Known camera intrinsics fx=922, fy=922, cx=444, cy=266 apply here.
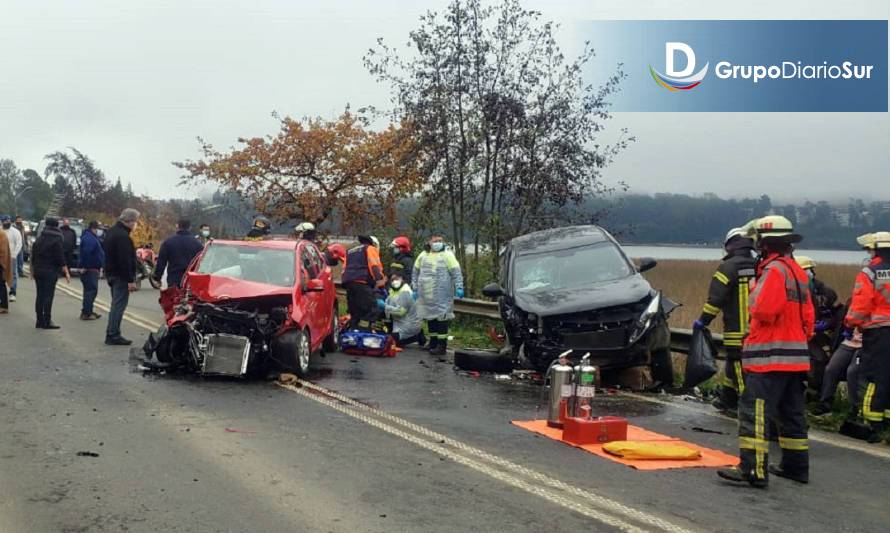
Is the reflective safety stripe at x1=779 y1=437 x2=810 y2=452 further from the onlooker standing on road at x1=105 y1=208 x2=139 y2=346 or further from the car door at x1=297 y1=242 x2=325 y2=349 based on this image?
the onlooker standing on road at x1=105 y1=208 x2=139 y2=346

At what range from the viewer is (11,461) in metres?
6.27

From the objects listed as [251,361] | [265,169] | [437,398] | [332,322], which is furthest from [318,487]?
[265,169]

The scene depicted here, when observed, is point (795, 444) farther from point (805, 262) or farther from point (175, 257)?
point (175, 257)

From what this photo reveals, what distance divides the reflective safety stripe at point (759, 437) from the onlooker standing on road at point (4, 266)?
46.4ft

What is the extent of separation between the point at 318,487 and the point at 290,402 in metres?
3.19

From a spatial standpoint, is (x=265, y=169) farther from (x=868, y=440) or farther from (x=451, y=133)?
(x=868, y=440)

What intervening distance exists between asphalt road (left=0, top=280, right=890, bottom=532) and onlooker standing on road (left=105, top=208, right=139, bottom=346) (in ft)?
9.73

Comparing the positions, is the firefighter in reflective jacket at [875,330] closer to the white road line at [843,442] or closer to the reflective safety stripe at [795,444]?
the white road line at [843,442]

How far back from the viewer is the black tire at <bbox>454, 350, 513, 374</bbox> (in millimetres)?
11531

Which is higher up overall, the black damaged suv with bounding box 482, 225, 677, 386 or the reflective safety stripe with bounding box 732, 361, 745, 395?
the black damaged suv with bounding box 482, 225, 677, 386

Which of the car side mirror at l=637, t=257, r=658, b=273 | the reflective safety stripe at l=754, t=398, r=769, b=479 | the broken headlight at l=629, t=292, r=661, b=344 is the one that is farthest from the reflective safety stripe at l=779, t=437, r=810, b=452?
the car side mirror at l=637, t=257, r=658, b=273

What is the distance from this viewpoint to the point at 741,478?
629cm

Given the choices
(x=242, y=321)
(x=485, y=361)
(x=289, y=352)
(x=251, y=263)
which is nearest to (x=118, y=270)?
(x=251, y=263)

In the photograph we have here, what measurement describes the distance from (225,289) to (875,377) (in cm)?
679
